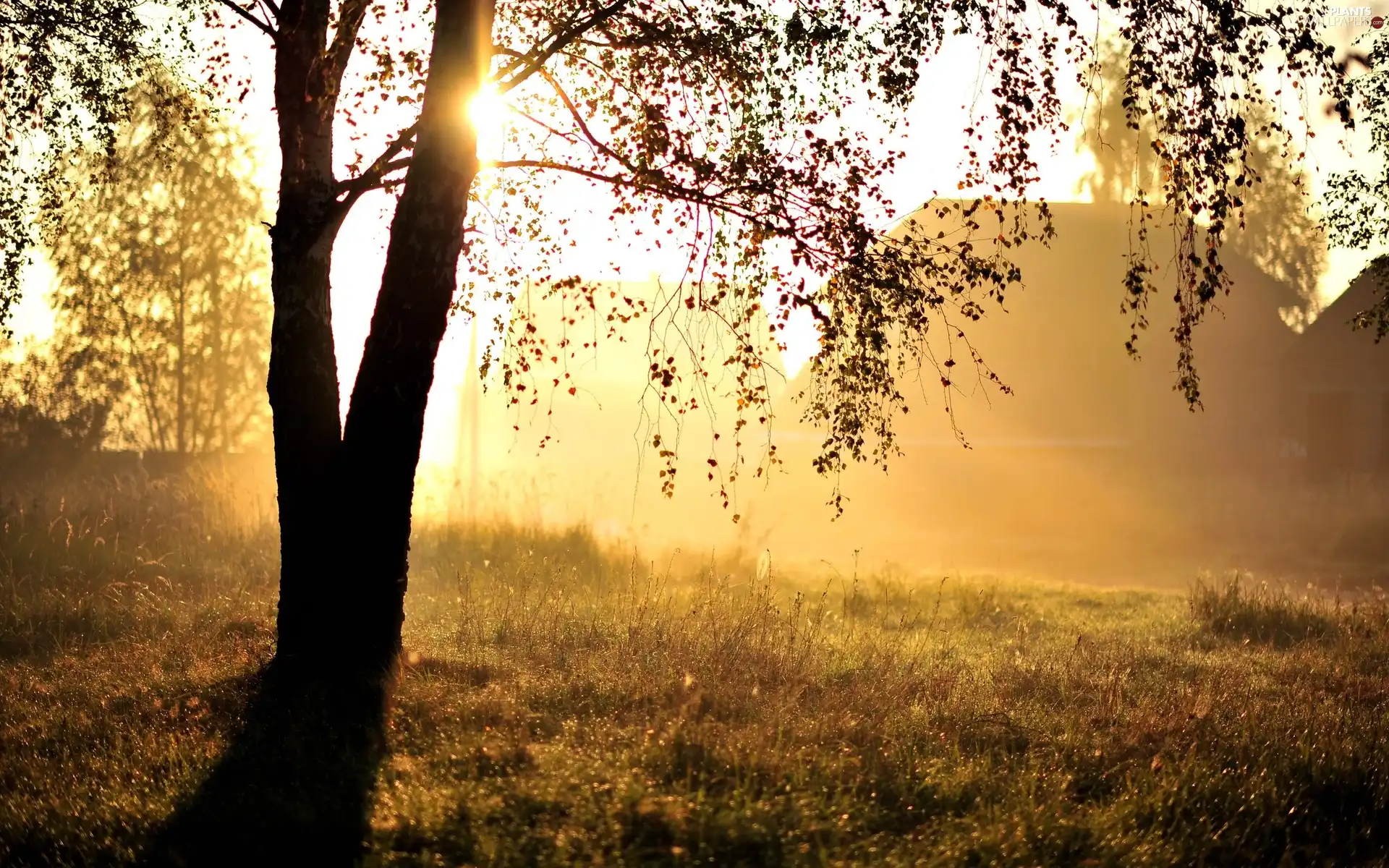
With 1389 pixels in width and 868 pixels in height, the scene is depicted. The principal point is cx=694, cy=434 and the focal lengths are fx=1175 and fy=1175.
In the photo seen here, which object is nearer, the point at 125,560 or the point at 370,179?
the point at 370,179

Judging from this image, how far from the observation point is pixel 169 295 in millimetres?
25062

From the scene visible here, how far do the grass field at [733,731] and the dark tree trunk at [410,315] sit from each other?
0.95m

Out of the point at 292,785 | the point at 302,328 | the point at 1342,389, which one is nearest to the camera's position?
the point at 292,785

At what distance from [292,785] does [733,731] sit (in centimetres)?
230

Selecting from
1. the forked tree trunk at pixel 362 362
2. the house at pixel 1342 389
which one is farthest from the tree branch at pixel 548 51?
the house at pixel 1342 389

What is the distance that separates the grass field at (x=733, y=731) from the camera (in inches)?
202

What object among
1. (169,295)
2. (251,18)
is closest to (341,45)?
(251,18)

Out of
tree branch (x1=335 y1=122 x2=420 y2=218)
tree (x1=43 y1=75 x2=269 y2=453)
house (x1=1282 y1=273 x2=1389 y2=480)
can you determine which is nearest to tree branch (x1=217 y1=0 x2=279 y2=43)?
tree branch (x1=335 y1=122 x2=420 y2=218)

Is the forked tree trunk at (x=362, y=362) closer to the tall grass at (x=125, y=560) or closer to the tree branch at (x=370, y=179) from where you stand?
the tree branch at (x=370, y=179)

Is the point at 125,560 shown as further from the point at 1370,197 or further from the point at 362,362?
the point at 1370,197

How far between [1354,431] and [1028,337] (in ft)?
31.6

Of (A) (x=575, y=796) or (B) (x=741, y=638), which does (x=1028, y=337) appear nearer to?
(B) (x=741, y=638)

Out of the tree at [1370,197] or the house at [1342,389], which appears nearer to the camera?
the tree at [1370,197]

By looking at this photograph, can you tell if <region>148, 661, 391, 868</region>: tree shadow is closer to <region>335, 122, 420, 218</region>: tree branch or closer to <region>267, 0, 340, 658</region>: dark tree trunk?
<region>267, 0, 340, 658</region>: dark tree trunk
